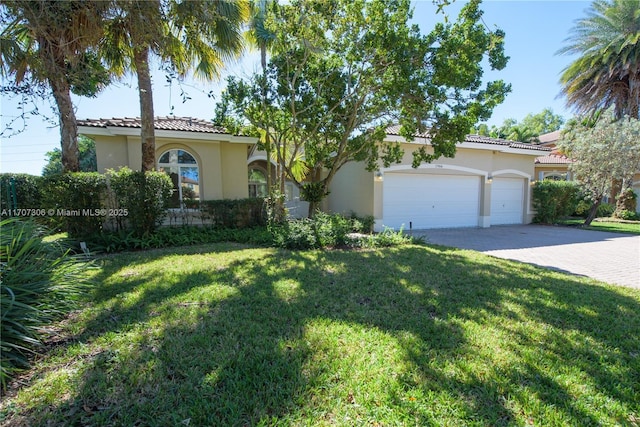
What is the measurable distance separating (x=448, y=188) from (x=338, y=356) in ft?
43.5

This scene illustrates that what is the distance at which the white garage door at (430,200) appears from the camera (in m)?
13.5

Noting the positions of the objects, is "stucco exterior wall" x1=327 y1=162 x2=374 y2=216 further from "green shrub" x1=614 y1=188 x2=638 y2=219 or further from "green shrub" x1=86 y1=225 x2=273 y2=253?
"green shrub" x1=614 y1=188 x2=638 y2=219

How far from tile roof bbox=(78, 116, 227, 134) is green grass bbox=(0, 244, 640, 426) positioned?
24.6 feet

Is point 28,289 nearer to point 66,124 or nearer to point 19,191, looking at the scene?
point 66,124

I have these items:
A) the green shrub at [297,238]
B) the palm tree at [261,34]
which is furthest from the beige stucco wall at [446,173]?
the green shrub at [297,238]

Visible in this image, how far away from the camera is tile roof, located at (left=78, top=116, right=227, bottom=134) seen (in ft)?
35.1

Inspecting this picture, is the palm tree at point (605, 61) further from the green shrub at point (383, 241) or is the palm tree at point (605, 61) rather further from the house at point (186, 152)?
the house at point (186, 152)

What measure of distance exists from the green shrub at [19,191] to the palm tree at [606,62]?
1093 inches

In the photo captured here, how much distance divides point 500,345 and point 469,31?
322 inches

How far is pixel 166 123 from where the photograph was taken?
41.1 ft

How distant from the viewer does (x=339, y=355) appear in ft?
10.1

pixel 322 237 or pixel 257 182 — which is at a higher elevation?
pixel 257 182

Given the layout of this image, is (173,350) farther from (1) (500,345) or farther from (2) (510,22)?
(2) (510,22)

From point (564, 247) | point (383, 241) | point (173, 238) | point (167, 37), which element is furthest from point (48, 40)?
point (564, 247)
